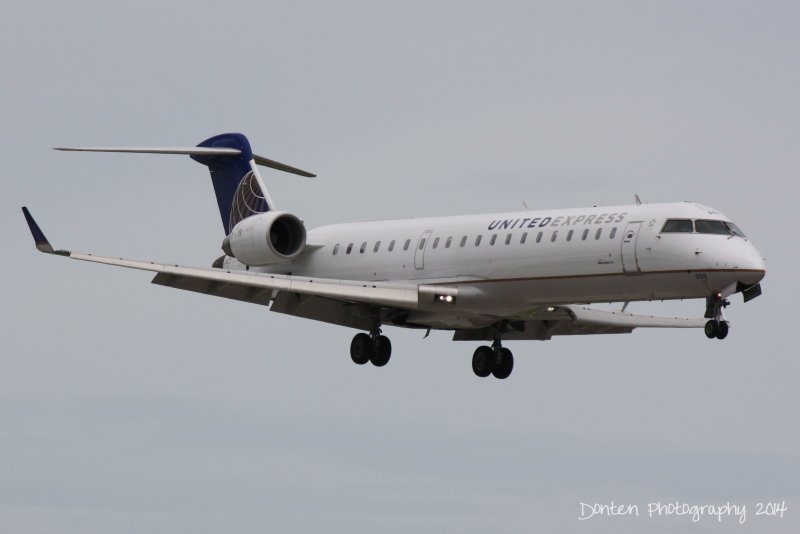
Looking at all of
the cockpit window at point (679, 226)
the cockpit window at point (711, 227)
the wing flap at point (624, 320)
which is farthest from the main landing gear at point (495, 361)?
the cockpit window at point (711, 227)

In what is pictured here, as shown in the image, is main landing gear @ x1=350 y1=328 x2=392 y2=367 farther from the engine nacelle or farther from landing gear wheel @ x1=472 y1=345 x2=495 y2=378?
the engine nacelle

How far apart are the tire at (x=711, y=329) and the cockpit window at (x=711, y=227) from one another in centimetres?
178

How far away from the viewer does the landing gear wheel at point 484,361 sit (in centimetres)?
4153

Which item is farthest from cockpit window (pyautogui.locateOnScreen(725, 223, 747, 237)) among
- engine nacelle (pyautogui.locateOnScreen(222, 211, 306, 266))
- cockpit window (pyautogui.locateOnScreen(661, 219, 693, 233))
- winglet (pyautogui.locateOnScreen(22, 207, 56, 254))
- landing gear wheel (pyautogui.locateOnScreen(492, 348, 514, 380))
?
winglet (pyautogui.locateOnScreen(22, 207, 56, 254))

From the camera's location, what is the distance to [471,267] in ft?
125

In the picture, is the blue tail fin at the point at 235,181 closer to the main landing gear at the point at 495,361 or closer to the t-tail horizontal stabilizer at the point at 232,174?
the t-tail horizontal stabilizer at the point at 232,174

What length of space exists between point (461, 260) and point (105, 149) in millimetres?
9431

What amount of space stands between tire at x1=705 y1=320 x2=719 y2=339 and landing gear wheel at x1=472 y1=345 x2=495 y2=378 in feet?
24.9

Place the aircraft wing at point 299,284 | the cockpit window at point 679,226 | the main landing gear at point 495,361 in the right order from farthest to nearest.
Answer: the main landing gear at point 495,361 < the aircraft wing at point 299,284 < the cockpit window at point 679,226

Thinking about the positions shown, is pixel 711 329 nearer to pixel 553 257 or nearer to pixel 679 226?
pixel 679 226

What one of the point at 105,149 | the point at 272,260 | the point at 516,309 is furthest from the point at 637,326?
the point at 105,149

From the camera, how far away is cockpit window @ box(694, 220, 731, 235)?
3538cm

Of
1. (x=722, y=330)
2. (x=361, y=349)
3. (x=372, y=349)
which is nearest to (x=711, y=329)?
(x=722, y=330)

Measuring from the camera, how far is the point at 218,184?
1743 inches
